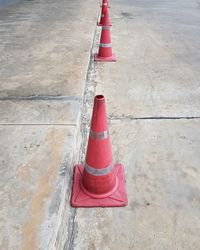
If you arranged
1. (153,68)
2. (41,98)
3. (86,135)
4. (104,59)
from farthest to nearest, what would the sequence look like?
(104,59)
(153,68)
(41,98)
(86,135)

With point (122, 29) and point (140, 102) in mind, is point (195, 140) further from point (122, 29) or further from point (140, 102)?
point (122, 29)

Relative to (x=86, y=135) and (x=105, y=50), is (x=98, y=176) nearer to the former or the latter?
(x=86, y=135)

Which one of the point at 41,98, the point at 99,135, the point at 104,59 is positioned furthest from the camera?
the point at 104,59

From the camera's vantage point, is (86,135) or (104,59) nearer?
(86,135)

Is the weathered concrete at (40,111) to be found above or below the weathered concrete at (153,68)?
above

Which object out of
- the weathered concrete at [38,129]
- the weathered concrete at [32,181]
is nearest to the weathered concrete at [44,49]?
the weathered concrete at [38,129]

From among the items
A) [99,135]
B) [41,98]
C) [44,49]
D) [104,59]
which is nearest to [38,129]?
[41,98]

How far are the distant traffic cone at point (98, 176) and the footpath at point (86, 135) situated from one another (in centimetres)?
6

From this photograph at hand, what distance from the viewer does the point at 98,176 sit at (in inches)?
73.6

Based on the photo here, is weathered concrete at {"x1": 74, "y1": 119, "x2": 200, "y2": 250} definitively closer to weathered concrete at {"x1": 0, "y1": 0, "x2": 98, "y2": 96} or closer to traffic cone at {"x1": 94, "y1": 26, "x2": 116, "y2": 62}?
weathered concrete at {"x1": 0, "y1": 0, "x2": 98, "y2": 96}

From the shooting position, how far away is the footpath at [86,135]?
1663mm

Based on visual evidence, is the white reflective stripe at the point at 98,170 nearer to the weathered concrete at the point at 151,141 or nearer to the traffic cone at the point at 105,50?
the weathered concrete at the point at 151,141

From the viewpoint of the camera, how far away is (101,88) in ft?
11.0

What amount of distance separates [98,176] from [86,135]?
0.73 m
